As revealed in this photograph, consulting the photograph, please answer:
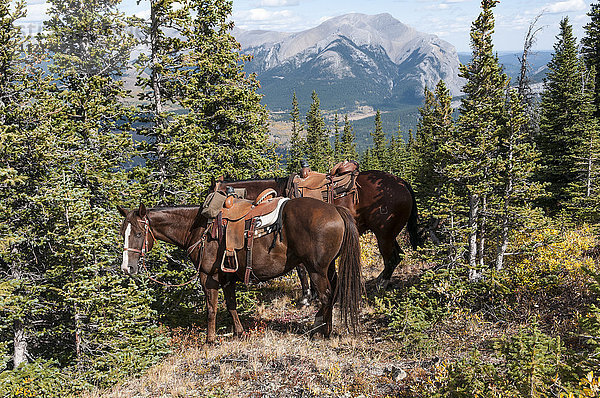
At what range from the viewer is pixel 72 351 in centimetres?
807

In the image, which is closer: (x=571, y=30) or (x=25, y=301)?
(x=25, y=301)

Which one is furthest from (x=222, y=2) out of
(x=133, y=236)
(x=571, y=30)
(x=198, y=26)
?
(x=571, y=30)

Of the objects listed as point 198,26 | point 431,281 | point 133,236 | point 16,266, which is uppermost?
point 198,26

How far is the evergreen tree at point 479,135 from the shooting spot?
8875 mm

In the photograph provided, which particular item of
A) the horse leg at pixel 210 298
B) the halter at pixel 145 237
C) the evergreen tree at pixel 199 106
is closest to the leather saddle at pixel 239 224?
the horse leg at pixel 210 298

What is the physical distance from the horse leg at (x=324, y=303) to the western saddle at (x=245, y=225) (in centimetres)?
138

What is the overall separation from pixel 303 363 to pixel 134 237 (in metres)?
4.49

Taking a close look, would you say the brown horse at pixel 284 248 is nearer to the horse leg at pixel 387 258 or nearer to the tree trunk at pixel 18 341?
the tree trunk at pixel 18 341

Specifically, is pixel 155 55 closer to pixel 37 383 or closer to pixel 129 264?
pixel 129 264

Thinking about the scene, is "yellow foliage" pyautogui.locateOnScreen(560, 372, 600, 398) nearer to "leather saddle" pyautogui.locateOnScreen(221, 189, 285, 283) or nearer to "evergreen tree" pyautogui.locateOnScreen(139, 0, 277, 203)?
"leather saddle" pyautogui.locateOnScreen(221, 189, 285, 283)

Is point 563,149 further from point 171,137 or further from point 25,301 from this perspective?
point 25,301

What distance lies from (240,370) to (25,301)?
15.0ft

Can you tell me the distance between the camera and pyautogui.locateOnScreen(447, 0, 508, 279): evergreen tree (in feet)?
29.1

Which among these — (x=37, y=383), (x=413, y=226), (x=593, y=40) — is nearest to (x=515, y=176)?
(x=413, y=226)
